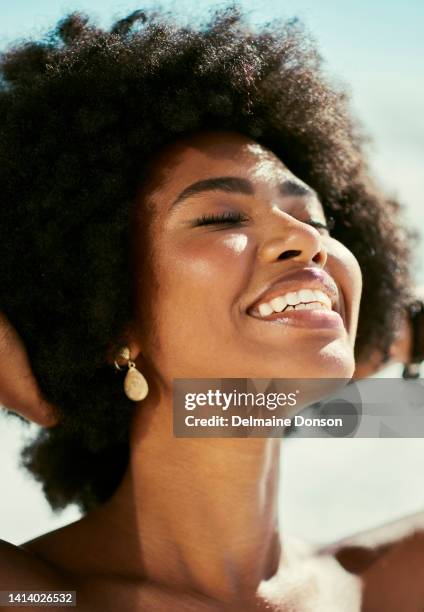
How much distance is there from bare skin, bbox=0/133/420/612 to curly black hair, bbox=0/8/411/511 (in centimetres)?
8

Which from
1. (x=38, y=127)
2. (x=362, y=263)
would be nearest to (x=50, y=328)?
(x=38, y=127)

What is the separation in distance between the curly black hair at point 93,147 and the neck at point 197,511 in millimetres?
222

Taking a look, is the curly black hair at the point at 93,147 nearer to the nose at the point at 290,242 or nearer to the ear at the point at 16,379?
the ear at the point at 16,379

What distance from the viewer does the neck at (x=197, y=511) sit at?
2691 mm

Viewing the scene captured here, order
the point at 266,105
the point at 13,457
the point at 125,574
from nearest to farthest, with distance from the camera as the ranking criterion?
the point at 125,574
the point at 266,105
the point at 13,457

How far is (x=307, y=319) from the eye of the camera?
96.9 inches

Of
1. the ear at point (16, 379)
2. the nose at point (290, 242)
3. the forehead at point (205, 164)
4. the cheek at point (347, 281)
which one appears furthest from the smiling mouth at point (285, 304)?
the ear at point (16, 379)

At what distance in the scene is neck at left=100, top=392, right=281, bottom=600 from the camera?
2691 millimetres

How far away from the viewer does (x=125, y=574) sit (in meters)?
2.67

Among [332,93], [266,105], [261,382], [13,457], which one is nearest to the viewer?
[261,382]

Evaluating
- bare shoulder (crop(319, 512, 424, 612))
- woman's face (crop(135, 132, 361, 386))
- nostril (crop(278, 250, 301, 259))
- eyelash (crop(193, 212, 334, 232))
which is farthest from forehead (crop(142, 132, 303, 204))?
bare shoulder (crop(319, 512, 424, 612))

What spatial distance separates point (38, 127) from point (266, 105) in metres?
0.77

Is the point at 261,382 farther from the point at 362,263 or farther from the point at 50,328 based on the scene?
the point at 362,263

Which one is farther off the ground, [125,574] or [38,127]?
[38,127]
